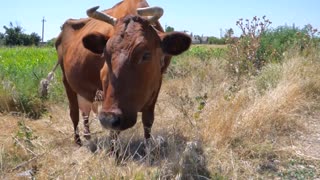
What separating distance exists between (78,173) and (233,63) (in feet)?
19.8

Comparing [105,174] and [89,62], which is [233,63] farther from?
[105,174]

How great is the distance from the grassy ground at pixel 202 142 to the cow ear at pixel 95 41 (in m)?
0.86

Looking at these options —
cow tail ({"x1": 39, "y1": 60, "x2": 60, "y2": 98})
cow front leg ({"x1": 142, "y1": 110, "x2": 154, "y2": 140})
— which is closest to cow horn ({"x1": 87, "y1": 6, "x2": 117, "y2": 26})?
cow front leg ({"x1": 142, "y1": 110, "x2": 154, "y2": 140})

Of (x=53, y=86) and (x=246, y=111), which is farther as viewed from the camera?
(x=53, y=86)

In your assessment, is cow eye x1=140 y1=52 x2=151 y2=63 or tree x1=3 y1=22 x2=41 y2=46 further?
tree x1=3 y1=22 x2=41 y2=46

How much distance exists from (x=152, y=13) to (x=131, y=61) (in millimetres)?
679

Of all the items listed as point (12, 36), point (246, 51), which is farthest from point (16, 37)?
point (246, 51)

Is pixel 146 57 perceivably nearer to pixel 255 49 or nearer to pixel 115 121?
pixel 115 121

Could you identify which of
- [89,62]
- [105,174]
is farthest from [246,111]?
[105,174]

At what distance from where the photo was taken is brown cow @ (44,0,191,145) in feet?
10.9

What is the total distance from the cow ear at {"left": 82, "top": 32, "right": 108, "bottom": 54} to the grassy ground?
2.83 feet

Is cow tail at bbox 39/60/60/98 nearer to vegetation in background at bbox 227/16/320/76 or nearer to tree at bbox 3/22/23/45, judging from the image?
vegetation in background at bbox 227/16/320/76

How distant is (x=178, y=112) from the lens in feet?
18.4

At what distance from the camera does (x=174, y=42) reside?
381 cm
